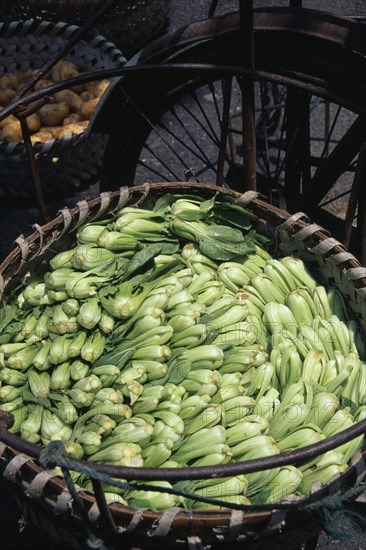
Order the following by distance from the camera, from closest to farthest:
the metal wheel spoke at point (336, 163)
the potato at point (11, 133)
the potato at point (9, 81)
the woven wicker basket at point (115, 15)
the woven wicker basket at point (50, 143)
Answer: the metal wheel spoke at point (336, 163) → the woven wicker basket at point (50, 143) → the potato at point (11, 133) → the potato at point (9, 81) → the woven wicker basket at point (115, 15)

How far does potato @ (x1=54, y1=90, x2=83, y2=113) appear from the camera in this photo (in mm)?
4742

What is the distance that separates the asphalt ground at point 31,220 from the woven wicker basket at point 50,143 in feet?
0.33

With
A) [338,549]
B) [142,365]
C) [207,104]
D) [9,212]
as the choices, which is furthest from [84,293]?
[207,104]

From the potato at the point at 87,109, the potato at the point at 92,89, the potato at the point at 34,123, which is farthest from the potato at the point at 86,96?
the potato at the point at 34,123

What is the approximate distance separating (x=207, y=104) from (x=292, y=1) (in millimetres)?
2138

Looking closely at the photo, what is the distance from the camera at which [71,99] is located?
4.75 metres

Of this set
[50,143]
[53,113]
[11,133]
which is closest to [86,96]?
[53,113]

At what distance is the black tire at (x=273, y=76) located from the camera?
9.07 feet

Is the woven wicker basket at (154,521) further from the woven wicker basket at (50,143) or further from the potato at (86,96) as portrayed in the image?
the potato at (86,96)

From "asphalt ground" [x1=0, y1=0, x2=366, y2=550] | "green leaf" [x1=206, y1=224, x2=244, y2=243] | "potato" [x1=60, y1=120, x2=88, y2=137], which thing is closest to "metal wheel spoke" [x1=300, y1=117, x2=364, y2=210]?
"green leaf" [x1=206, y1=224, x2=244, y2=243]

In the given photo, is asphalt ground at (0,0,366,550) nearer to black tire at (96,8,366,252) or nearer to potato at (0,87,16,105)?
potato at (0,87,16,105)

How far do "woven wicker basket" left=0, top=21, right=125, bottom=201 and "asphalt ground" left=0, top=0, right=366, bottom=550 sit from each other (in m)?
0.10

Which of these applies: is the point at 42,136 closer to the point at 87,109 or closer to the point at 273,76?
the point at 87,109

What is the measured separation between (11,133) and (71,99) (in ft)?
1.78
